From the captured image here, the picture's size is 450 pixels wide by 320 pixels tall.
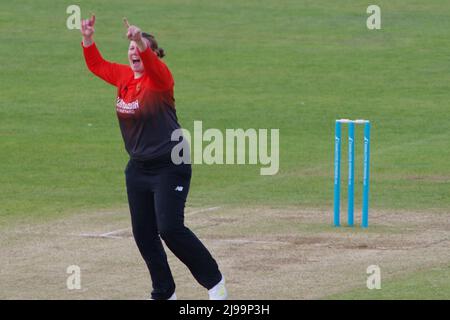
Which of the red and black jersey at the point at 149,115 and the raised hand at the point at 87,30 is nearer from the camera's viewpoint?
the red and black jersey at the point at 149,115

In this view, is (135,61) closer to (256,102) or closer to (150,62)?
(150,62)

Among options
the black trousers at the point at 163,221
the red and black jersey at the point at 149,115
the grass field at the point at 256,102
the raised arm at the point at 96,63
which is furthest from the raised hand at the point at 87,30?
the grass field at the point at 256,102

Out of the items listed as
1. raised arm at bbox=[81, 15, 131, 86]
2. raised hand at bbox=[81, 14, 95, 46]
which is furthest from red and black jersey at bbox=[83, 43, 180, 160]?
raised hand at bbox=[81, 14, 95, 46]

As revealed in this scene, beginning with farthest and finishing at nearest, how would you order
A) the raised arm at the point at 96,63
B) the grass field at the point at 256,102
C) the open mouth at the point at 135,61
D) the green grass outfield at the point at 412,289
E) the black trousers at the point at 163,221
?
the grass field at the point at 256,102 < the green grass outfield at the point at 412,289 < the raised arm at the point at 96,63 < the open mouth at the point at 135,61 < the black trousers at the point at 163,221

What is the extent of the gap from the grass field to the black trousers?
1.17m

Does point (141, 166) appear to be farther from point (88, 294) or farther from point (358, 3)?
point (358, 3)

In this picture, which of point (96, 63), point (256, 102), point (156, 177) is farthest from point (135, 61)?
point (256, 102)

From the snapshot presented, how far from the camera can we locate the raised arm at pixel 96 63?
38.5 ft

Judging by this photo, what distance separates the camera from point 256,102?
2984 cm

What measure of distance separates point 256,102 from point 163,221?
18.8m

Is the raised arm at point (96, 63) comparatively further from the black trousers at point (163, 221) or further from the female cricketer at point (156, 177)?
the black trousers at point (163, 221)

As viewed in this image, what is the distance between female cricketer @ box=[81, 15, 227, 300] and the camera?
11.2 meters

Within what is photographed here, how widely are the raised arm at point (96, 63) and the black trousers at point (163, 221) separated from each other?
83 cm

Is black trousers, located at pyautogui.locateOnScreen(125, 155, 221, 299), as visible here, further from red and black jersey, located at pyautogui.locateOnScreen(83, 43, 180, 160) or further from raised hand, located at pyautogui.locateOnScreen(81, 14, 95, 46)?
raised hand, located at pyautogui.locateOnScreen(81, 14, 95, 46)
